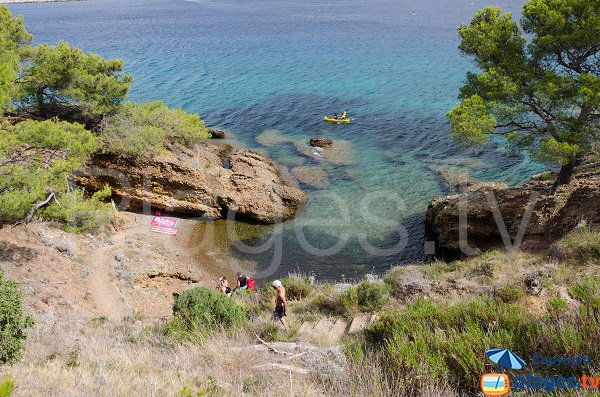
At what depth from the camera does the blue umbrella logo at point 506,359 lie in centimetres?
455

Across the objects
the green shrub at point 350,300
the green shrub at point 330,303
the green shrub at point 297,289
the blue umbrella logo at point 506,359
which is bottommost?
the green shrub at point 297,289

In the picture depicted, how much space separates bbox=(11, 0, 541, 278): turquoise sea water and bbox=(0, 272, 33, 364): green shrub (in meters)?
11.2

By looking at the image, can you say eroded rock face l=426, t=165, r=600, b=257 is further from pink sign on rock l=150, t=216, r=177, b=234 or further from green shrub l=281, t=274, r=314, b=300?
pink sign on rock l=150, t=216, r=177, b=234

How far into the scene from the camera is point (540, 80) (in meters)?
14.7

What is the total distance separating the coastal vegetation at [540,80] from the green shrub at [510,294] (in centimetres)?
637

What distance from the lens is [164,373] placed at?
20.3ft

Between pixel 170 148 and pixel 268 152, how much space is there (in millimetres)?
8034

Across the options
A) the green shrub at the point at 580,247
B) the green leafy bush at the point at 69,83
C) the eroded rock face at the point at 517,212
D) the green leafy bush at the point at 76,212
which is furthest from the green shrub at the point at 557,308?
the green leafy bush at the point at 69,83

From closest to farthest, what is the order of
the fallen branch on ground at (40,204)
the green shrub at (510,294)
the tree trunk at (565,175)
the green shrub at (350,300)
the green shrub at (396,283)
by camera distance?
the green shrub at (510,294) → the green shrub at (350,300) → the green shrub at (396,283) → the fallen branch on ground at (40,204) → the tree trunk at (565,175)

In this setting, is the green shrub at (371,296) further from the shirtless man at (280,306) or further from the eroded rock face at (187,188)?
the eroded rock face at (187,188)

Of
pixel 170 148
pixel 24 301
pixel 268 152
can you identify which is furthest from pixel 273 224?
pixel 24 301

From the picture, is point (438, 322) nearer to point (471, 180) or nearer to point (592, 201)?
point (592, 201)

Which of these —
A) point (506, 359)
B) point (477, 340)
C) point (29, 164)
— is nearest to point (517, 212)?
point (477, 340)

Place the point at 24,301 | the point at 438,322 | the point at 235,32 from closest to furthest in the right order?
the point at 438,322
the point at 24,301
the point at 235,32
